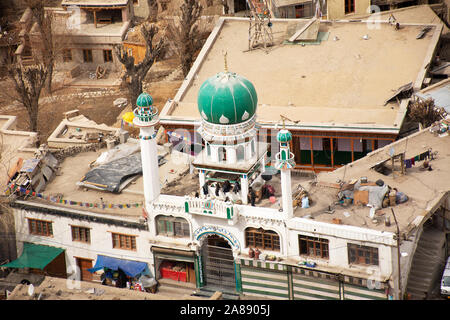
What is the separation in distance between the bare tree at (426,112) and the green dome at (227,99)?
1825 centimetres

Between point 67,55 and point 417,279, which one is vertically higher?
point 67,55

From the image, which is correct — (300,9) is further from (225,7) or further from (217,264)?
(217,264)

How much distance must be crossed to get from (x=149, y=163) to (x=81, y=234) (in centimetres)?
915

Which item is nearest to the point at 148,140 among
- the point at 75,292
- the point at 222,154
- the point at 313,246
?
the point at 222,154

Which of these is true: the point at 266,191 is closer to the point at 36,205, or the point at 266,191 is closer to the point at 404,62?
the point at 36,205

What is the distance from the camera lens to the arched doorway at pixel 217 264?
238 ft

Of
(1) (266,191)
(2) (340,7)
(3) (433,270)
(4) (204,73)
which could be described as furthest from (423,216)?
(2) (340,7)

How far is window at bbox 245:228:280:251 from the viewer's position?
69.6 metres

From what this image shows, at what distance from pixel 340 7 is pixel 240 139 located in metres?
37.0

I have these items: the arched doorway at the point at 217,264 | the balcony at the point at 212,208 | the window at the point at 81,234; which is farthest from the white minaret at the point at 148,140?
the window at the point at 81,234

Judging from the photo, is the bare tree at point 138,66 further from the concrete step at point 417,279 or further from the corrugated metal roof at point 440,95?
the concrete step at point 417,279

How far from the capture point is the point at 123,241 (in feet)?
245

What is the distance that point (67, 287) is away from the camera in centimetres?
6938

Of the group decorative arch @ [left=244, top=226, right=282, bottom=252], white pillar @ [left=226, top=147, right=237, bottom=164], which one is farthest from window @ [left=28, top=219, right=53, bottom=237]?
decorative arch @ [left=244, top=226, right=282, bottom=252]
